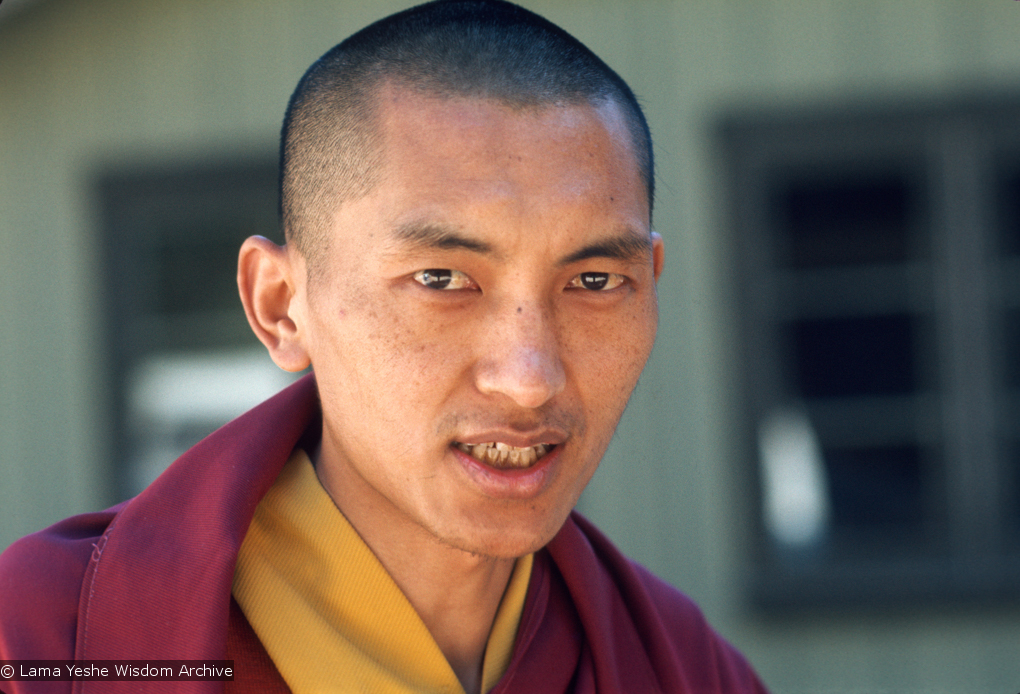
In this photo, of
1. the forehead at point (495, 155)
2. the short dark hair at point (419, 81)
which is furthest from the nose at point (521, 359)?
the short dark hair at point (419, 81)

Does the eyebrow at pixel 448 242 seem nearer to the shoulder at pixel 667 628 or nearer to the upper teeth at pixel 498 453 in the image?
the upper teeth at pixel 498 453

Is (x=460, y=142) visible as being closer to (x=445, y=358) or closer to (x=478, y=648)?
(x=445, y=358)

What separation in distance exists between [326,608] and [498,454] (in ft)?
1.02

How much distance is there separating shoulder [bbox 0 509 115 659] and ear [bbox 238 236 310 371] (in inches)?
13.7

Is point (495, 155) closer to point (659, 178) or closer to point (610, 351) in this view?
point (610, 351)

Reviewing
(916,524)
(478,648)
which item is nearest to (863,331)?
(916,524)

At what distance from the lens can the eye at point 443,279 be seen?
4.09 feet

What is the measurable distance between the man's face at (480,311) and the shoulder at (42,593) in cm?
37

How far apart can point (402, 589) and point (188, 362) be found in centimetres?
280

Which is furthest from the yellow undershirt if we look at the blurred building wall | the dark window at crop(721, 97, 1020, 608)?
the dark window at crop(721, 97, 1020, 608)

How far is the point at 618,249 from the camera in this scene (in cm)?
131

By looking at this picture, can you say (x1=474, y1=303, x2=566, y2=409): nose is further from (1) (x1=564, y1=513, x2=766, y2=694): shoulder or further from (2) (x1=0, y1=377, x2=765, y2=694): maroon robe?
(1) (x1=564, y1=513, x2=766, y2=694): shoulder

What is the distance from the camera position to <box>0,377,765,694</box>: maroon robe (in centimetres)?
116

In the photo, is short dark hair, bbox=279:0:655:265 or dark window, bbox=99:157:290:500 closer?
short dark hair, bbox=279:0:655:265
